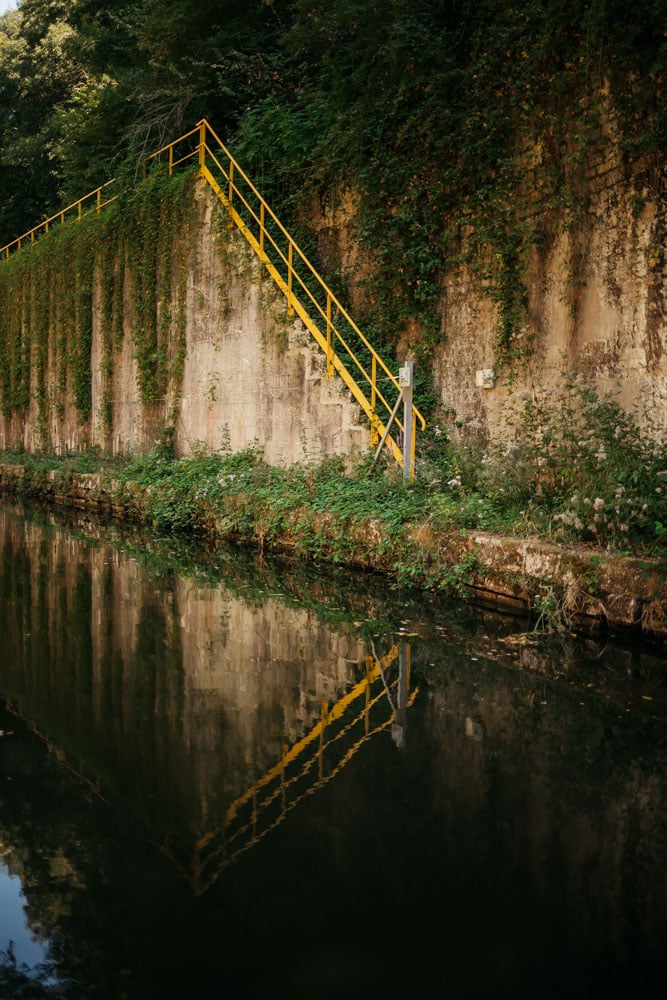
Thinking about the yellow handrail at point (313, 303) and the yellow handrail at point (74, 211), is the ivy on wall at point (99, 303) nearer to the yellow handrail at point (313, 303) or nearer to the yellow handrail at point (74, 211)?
the yellow handrail at point (74, 211)

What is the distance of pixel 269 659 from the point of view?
641cm

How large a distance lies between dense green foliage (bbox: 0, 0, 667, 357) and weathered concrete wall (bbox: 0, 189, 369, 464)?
1.54 m

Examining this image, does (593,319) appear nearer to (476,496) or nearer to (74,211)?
(476,496)

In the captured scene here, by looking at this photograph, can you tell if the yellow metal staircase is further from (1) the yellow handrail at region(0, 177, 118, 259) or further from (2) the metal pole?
(1) the yellow handrail at region(0, 177, 118, 259)

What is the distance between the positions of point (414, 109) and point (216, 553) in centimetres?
728

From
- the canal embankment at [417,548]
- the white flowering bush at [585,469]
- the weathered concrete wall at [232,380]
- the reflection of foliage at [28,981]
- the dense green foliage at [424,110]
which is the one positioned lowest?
the reflection of foliage at [28,981]

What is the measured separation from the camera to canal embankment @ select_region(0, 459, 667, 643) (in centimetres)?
724

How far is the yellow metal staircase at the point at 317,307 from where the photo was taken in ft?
38.9

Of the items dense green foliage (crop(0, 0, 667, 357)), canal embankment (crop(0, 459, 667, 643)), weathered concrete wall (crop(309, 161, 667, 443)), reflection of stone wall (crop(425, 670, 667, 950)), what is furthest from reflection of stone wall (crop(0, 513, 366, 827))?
dense green foliage (crop(0, 0, 667, 357))

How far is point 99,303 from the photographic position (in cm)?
2192

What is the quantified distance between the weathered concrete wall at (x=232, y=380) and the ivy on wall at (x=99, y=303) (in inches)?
10.5

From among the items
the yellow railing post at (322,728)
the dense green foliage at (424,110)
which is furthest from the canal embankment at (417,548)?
the dense green foliage at (424,110)

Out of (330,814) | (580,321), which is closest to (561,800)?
(330,814)

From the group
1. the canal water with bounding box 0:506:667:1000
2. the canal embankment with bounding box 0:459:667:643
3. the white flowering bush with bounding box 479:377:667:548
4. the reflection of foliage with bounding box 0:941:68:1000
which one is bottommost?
the reflection of foliage with bounding box 0:941:68:1000
